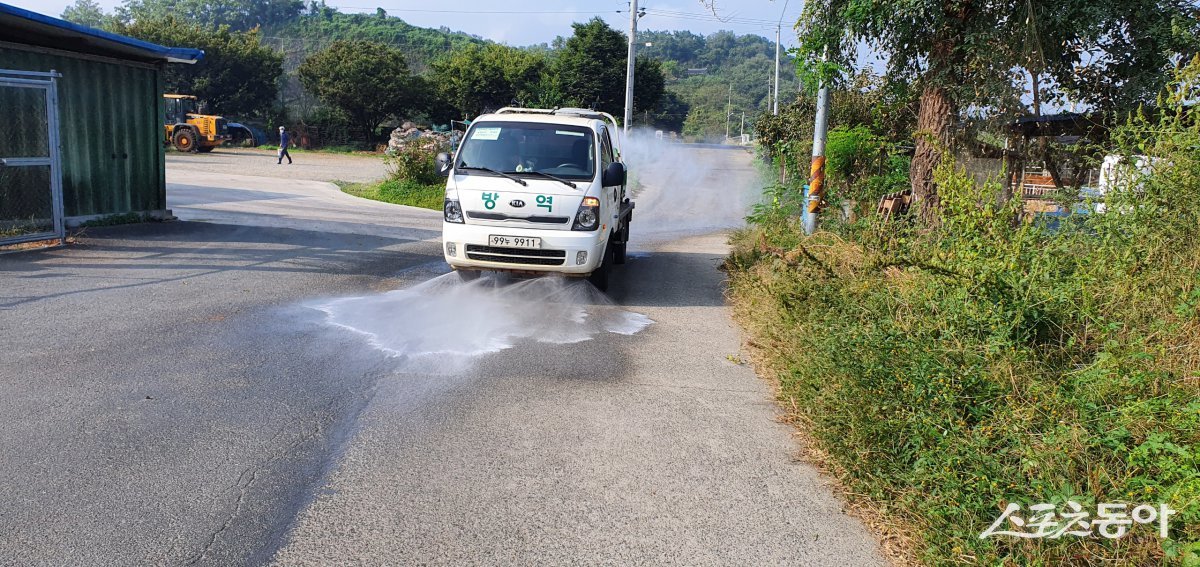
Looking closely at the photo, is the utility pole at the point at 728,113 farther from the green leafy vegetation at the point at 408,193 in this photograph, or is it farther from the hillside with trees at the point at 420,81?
the green leafy vegetation at the point at 408,193

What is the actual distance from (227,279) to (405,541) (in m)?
7.16

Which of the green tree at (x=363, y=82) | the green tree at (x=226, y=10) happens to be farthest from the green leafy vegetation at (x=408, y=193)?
the green tree at (x=226, y=10)

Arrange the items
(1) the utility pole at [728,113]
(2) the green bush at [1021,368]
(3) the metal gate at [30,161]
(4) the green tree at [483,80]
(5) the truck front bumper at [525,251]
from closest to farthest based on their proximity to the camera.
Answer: (2) the green bush at [1021,368], (5) the truck front bumper at [525,251], (3) the metal gate at [30,161], (4) the green tree at [483,80], (1) the utility pole at [728,113]

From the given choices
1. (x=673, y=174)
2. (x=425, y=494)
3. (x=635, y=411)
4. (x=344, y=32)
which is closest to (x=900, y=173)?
(x=635, y=411)

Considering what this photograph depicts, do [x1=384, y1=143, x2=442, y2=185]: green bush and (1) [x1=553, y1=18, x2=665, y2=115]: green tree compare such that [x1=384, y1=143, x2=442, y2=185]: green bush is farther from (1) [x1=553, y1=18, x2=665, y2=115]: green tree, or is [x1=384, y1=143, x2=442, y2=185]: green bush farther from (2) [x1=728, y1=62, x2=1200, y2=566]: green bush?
(1) [x1=553, y1=18, x2=665, y2=115]: green tree

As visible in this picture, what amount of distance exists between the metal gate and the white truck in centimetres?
550

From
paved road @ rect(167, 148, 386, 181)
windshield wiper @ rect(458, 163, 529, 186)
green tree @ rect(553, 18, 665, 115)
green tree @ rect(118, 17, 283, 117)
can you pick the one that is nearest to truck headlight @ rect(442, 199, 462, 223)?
windshield wiper @ rect(458, 163, 529, 186)

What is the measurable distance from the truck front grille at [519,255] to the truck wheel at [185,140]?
35.7 meters

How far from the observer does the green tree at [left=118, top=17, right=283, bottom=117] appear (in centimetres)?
5278

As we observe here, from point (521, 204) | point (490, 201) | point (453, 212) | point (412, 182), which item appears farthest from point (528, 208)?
point (412, 182)

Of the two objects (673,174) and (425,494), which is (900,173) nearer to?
(425,494)

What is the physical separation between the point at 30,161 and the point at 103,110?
2.97 metres

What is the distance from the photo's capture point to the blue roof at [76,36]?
1159 centimetres

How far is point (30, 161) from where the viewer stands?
37.8 feet
